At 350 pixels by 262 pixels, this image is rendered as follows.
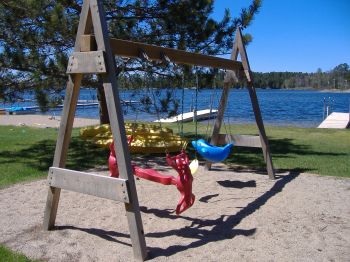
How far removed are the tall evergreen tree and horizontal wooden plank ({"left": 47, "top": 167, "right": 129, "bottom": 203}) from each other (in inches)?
153

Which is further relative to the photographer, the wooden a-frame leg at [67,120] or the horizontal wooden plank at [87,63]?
the wooden a-frame leg at [67,120]

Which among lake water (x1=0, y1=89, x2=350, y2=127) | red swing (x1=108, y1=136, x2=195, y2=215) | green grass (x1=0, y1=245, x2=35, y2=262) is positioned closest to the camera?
green grass (x1=0, y1=245, x2=35, y2=262)

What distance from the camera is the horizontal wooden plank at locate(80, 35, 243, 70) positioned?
3.55m

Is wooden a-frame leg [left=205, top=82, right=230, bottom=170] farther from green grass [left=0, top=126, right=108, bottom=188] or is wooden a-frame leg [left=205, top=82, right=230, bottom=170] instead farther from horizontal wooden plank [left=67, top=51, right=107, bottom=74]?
horizontal wooden plank [left=67, top=51, right=107, bottom=74]

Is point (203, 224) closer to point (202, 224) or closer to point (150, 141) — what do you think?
point (202, 224)

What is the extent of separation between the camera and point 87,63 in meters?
3.49

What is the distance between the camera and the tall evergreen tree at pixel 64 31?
7.31 m

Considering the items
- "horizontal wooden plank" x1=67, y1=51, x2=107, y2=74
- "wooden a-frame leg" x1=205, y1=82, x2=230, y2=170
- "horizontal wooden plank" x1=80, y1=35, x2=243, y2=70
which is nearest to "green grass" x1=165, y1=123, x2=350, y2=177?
"wooden a-frame leg" x1=205, y1=82, x2=230, y2=170

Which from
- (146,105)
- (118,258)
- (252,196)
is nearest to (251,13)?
(146,105)

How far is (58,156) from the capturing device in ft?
12.8

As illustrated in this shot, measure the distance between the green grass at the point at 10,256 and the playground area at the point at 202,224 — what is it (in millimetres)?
93

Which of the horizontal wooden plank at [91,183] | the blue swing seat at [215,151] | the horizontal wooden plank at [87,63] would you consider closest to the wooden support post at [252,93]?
the blue swing seat at [215,151]

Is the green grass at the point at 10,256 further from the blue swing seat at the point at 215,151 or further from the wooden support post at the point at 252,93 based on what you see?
the wooden support post at the point at 252,93

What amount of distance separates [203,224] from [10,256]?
1.91 meters
